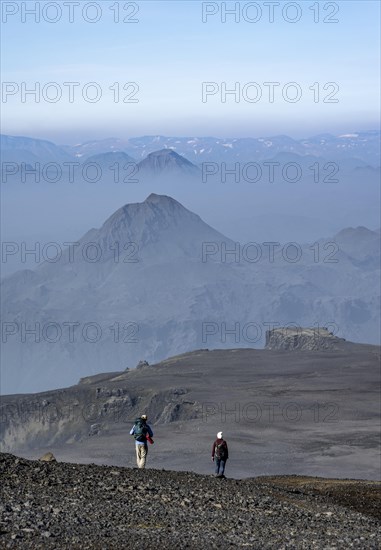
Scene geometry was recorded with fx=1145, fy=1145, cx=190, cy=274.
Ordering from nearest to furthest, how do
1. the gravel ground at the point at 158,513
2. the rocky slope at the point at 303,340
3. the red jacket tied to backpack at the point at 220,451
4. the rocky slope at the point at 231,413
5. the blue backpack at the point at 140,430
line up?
1. the gravel ground at the point at 158,513
2. the blue backpack at the point at 140,430
3. the red jacket tied to backpack at the point at 220,451
4. the rocky slope at the point at 231,413
5. the rocky slope at the point at 303,340

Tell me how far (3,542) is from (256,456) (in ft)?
239

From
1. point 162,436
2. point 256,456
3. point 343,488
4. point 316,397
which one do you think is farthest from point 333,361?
point 343,488

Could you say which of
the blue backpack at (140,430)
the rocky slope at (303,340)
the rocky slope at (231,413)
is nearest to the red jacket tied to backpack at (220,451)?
the blue backpack at (140,430)

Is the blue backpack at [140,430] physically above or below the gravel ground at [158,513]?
above

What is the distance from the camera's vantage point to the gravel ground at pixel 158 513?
21.6 m

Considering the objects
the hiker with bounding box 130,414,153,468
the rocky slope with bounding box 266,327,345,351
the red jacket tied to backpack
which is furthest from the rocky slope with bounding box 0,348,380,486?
the hiker with bounding box 130,414,153,468

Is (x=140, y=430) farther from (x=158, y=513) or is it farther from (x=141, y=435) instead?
(x=158, y=513)

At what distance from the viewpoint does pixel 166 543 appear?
2155 cm

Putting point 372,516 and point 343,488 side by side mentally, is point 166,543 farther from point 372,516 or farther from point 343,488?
point 343,488

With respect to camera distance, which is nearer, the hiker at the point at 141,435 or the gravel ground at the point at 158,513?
the gravel ground at the point at 158,513

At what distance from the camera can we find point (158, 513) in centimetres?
2453

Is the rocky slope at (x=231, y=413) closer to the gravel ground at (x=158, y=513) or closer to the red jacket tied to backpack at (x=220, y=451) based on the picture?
the red jacket tied to backpack at (x=220, y=451)

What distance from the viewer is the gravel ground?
70.8 feet

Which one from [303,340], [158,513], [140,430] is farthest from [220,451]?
[303,340]
